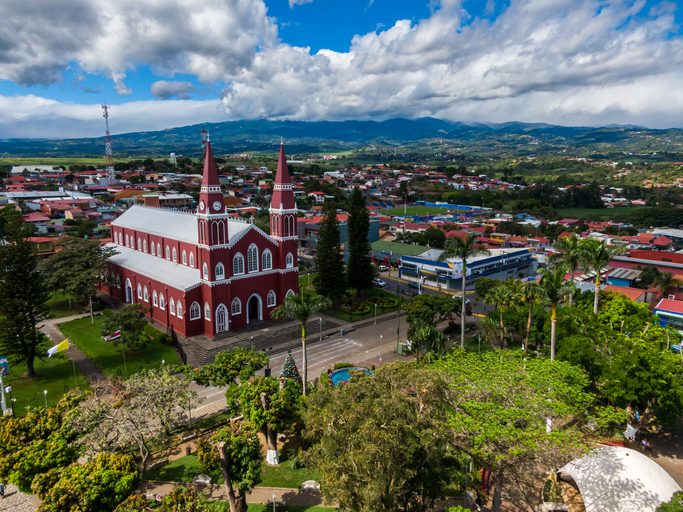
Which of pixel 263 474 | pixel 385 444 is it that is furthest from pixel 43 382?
pixel 385 444

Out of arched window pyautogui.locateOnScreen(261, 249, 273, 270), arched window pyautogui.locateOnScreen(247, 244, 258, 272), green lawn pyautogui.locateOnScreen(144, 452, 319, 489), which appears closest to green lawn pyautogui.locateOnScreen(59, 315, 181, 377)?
arched window pyautogui.locateOnScreen(247, 244, 258, 272)

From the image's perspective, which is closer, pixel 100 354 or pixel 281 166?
pixel 100 354

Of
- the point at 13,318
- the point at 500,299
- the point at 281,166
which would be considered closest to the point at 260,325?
the point at 281,166

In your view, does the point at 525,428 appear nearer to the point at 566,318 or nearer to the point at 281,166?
the point at 566,318

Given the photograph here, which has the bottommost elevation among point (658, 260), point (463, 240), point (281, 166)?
point (658, 260)

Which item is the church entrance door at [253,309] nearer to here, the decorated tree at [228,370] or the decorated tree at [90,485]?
the decorated tree at [228,370]

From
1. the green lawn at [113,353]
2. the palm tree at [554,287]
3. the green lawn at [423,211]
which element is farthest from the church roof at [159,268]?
the green lawn at [423,211]
